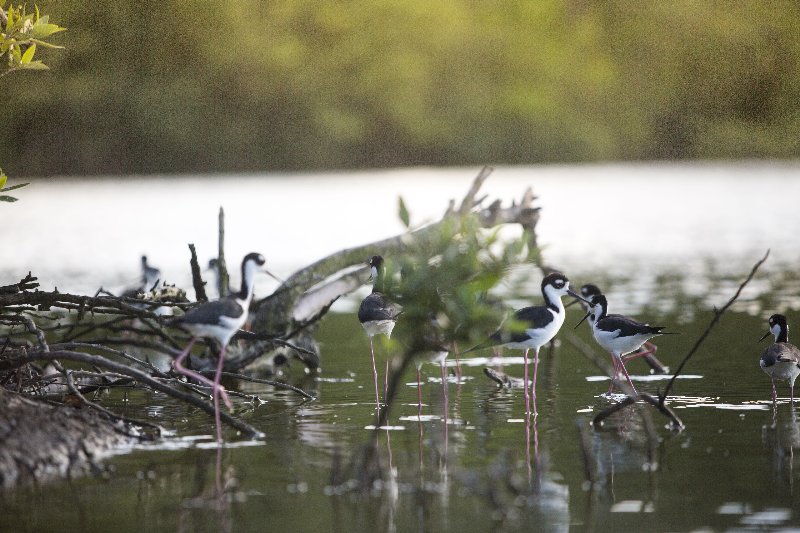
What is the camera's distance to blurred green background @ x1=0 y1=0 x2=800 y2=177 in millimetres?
71875

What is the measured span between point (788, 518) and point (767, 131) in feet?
257

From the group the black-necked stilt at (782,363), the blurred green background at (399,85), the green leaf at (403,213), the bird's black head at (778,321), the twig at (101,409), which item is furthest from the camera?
the blurred green background at (399,85)

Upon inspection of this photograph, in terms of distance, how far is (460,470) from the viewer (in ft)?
29.4

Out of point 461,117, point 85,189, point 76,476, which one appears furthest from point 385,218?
point 461,117

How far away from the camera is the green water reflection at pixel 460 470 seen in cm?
790

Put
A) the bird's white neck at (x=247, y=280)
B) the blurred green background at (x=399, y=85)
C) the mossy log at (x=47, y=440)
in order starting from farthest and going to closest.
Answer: the blurred green background at (x=399, y=85) → the bird's white neck at (x=247, y=280) → the mossy log at (x=47, y=440)

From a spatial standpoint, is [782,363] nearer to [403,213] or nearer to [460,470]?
[460,470]

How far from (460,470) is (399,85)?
75.8m

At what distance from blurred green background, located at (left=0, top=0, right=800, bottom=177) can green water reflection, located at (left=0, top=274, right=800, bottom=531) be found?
5619 centimetres

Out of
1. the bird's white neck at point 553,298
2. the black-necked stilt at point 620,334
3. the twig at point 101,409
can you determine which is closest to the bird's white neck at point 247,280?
the twig at point 101,409

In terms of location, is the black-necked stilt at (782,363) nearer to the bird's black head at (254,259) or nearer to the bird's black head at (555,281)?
the bird's black head at (555,281)

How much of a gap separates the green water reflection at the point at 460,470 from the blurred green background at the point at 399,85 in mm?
56192

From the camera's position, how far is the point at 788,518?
7742 millimetres

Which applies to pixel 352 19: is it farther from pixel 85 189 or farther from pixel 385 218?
pixel 385 218
